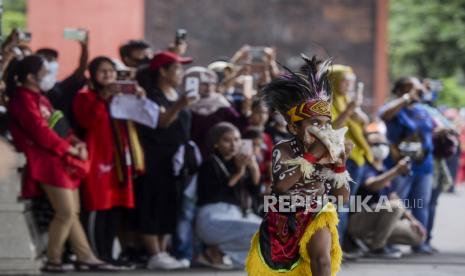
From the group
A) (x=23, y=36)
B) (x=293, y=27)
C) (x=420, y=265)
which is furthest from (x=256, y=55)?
(x=293, y=27)

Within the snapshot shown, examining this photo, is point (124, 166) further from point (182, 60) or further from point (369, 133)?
point (369, 133)

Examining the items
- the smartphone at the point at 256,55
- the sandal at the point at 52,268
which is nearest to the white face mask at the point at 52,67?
the sandal at the point at 52,268

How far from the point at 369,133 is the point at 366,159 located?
1.45ft

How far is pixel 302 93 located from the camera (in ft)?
22.5

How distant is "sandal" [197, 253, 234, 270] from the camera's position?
10016 millimetres

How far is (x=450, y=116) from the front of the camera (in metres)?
23.2

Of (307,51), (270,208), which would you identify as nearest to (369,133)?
(270,208)

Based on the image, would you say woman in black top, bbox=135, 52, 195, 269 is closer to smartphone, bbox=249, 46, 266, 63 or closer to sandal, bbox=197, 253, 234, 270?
sandal, bbox=197, 253, 234, 270

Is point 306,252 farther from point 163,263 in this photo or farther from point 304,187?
point 163,263

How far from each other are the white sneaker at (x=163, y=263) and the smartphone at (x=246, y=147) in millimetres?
1202

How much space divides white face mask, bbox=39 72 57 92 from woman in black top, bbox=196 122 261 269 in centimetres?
157

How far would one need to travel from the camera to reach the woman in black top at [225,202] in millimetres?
9992

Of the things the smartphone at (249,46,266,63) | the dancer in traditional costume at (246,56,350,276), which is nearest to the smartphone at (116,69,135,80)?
the smartphone at (249,46,266,63)

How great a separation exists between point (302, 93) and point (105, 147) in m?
3.55
